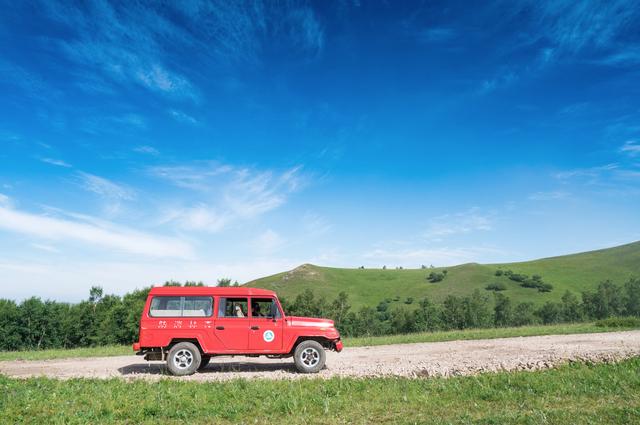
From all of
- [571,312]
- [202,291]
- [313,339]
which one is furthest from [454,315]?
[202,291]

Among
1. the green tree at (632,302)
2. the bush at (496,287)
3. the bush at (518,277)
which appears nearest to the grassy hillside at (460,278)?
the bush at (496,287)

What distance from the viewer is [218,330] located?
44.7 ft

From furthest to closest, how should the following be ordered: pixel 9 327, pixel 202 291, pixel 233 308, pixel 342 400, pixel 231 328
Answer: pixel 9 327 < pixel 233 308 < pixel 202 291 < pixel 231 328 < pixel 342 400

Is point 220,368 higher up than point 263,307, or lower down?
lower down

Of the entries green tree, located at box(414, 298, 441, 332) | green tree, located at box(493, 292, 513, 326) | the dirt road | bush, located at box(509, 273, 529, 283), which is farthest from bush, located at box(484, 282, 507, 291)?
the dirt road

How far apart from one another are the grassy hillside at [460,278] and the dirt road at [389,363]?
264 ft

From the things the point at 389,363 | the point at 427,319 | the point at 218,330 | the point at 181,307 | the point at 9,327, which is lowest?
the point at 427,319

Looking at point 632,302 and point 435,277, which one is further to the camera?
point 435,277

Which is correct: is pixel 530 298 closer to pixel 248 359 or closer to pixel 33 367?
pixel 248 359

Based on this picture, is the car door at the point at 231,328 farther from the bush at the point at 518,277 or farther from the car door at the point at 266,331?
the bush at the point at 518,277

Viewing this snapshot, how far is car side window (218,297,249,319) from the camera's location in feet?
45.5

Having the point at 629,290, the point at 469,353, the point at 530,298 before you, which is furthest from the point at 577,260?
the point at 469,353

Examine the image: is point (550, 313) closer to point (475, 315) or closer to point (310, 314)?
point (475, 315)

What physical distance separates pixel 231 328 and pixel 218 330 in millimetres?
421
